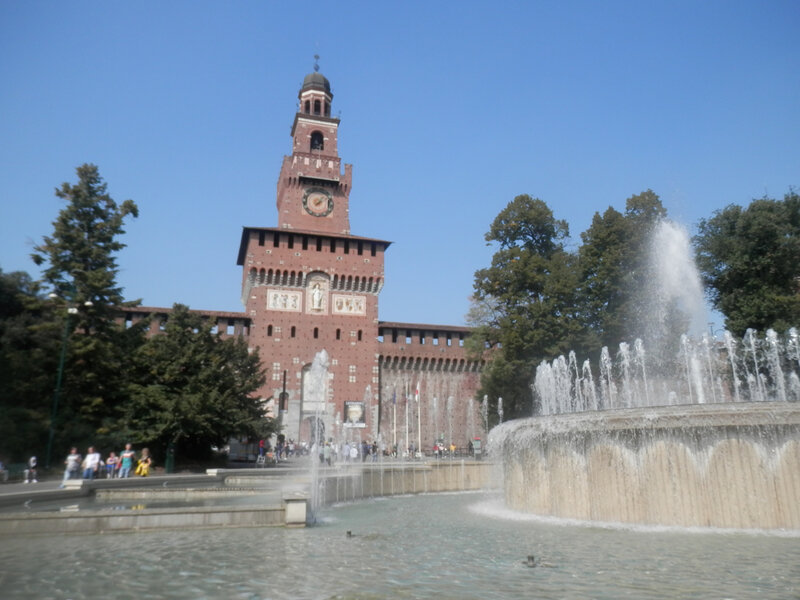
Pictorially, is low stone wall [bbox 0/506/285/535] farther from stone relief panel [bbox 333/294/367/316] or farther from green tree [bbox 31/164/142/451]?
stone relief panel [bbox 333/294/367/316]

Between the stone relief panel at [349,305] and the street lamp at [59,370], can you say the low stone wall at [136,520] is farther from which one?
the stone relief panel at [349,305]

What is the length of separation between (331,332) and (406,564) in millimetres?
34500

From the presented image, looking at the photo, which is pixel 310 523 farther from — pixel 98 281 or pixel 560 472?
pixel 98 281

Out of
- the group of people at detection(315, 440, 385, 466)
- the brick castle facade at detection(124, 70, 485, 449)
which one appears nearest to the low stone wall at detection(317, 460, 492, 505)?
the group of people at detection(315, 440, 385, 466)

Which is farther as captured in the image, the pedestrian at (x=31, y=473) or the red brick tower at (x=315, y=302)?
the red brick tower at (x=315, y=302)

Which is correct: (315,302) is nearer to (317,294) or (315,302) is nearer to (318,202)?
(317,294)

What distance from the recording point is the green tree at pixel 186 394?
808 inches

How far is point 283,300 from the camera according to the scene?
39406 millimetres

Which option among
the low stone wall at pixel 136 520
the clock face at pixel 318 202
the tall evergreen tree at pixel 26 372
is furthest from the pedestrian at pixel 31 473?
the clock face at pixel 318 202

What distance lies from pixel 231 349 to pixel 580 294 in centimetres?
1557

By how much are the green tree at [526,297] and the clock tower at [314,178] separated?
18.3 metres

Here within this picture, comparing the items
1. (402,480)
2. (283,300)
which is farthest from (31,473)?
(283,300)

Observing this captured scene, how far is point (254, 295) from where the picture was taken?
128ft

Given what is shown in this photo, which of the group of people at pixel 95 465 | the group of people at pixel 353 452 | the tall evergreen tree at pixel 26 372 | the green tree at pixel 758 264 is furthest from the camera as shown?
the group of people at pixel 353 452
